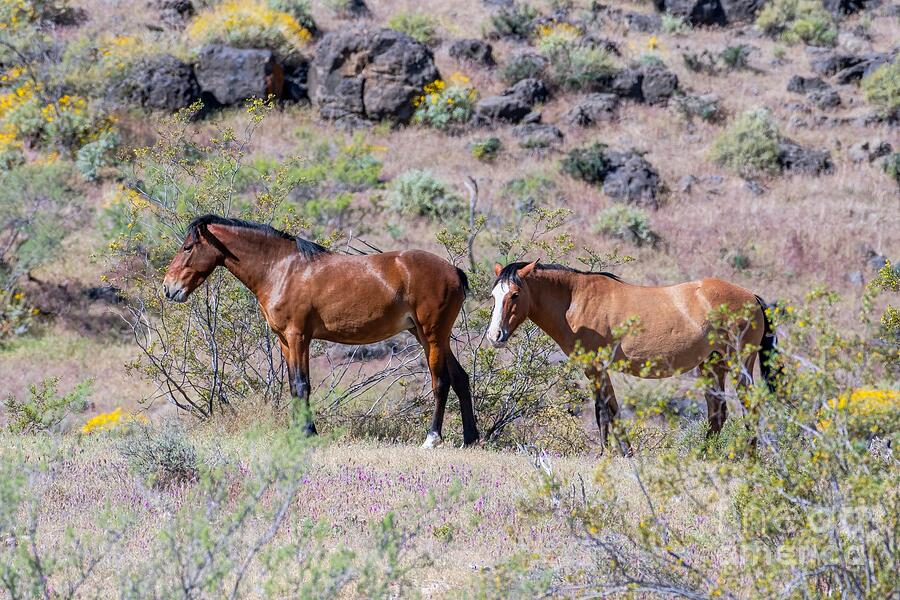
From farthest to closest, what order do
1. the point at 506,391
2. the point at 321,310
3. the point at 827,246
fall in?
the point at 827,246 → the point at 506,391 → the point at 321,310

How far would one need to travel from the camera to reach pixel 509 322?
9.26 metres

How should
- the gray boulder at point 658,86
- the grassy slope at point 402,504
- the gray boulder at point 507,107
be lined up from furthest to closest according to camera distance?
the gray boulder at point 658,86
the gray boulder at point 507,107
the grassy slope at point 402,504

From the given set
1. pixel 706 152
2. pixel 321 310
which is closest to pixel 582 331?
pixel 321 310

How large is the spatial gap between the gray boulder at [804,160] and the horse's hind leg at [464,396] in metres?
25.2

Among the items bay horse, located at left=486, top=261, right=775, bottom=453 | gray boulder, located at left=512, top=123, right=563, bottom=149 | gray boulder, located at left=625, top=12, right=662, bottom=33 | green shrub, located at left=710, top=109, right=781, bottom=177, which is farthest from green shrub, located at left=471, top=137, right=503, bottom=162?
bay horse, located at left=486, top=261, right=775, bottom=453

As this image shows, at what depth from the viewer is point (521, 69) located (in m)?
37.3

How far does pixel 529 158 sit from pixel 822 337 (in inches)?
1102

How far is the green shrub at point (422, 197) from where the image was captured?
27.9 meters

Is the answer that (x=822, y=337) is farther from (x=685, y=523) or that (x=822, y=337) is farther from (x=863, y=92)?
(x=863, y=92)

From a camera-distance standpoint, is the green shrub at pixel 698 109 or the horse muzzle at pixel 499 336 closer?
the horse muzzle at pixel 499 336

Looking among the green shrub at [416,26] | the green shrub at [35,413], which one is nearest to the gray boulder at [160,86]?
the green shrub at [416,26]

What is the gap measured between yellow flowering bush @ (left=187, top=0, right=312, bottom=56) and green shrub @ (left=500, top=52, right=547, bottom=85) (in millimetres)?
7745

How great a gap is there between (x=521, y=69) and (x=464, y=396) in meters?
28.8

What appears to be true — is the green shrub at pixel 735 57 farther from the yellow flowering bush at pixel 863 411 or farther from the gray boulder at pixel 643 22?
the yellow flowering bush at pixel 863 411
